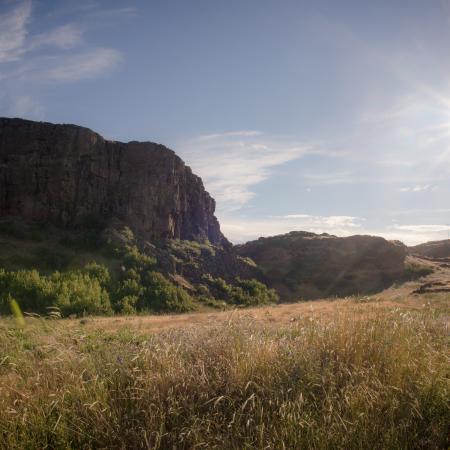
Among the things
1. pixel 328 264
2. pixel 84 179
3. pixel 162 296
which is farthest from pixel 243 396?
pixel 328 264

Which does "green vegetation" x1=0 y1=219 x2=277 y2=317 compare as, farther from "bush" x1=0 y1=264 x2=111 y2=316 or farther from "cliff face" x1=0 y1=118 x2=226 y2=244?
"cliff face" x1=0 y1=118 x2=226 y2=244

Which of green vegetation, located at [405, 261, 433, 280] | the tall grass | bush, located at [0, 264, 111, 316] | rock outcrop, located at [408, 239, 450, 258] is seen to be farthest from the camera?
rock outcrop, located at [408, 239, 450, 258]

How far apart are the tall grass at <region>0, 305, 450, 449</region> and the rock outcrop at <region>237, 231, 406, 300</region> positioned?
35488mm

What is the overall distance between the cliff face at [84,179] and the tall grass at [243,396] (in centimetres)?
3364

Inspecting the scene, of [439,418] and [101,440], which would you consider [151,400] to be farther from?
[439,418]

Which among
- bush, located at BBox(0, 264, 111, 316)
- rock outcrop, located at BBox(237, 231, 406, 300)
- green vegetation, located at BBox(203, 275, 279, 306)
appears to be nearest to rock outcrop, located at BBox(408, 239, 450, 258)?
rock outcrop, located at BBox(237, 231, 406, 300)

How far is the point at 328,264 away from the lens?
47.7m

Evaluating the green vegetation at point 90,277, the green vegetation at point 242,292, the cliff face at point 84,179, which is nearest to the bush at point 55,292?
the green vegetation at point 90,277

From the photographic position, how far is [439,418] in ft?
11.8

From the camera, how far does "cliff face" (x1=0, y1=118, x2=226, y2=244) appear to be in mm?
34562

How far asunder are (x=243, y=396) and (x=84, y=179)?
36476 millimetres

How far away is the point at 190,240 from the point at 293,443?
43.8m

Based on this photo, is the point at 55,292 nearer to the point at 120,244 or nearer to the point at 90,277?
the point at 90,277

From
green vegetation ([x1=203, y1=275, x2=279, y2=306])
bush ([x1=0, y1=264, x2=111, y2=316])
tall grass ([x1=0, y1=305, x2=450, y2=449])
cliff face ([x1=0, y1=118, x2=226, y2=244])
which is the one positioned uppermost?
cliff face ([x1=0, y1=118, x2=226, y2=244])
